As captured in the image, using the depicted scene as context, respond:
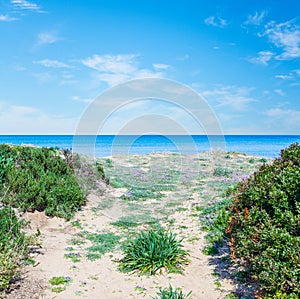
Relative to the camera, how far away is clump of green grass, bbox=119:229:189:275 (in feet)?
21.2

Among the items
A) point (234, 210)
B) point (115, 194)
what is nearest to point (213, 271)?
point (234, 210)

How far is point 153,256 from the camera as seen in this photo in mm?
6613

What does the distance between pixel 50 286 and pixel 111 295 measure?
3.94 ft

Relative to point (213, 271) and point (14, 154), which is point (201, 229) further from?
point (14, 154)

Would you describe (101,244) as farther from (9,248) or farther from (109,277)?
(9,248)

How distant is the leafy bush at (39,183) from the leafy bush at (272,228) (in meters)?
6.35

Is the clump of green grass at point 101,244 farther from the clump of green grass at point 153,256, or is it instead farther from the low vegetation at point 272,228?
the low vegetation at point 272,228

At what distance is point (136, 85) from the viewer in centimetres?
1302

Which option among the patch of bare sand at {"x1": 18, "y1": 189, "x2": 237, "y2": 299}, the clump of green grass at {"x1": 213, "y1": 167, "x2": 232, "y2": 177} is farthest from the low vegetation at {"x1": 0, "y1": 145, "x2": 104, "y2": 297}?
the clump of green grass at {"x1": 213, "y1": 167, "x2": 232, "y2": 177}

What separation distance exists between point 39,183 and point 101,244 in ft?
11.9

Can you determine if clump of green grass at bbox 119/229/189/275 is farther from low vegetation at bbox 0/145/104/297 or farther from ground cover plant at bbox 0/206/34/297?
low vegetation at bbox 0/145/104/297

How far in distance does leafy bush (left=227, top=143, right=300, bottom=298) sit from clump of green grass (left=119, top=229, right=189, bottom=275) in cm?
153

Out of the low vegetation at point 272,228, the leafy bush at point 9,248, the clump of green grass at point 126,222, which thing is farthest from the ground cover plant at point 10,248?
the low vegetation at point 272,228

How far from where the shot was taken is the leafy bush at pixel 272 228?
13.8 feet
